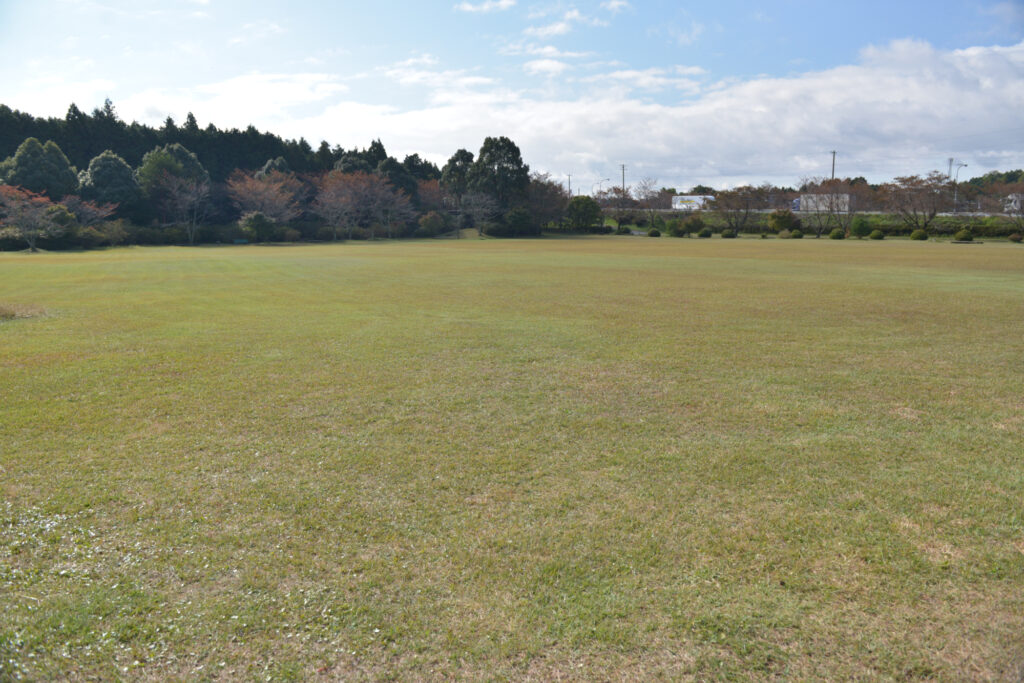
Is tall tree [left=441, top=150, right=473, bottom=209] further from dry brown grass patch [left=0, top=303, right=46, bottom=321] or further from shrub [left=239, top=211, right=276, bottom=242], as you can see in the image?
dry brown grass patch [left=0, top=303, right=46, bottom=321]

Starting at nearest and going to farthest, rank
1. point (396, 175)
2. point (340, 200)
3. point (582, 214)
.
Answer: point (340, 200)
point (396, 175)
point (582, 214)

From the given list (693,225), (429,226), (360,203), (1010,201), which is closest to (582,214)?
(693,225)

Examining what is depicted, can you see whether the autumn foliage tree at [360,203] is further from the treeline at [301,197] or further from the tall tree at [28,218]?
the tall tree at [28,218]

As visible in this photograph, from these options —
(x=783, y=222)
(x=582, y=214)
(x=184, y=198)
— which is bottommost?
(x=783, y=222)

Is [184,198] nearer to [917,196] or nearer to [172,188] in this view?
[172,188]

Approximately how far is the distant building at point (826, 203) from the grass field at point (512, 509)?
6973 centimetres

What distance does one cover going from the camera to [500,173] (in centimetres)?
7506

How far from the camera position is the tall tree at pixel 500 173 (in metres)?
75.0

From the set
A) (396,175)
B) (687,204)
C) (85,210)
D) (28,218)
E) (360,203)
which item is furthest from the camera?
(687,204)

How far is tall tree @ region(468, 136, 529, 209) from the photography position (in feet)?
246

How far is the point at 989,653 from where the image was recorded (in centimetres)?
293

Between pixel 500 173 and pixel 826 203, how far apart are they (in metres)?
38.7

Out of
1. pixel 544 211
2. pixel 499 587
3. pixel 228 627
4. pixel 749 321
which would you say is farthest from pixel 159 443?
pixel 544 211

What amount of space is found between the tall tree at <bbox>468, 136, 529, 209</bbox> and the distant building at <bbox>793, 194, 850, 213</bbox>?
3441 cm
